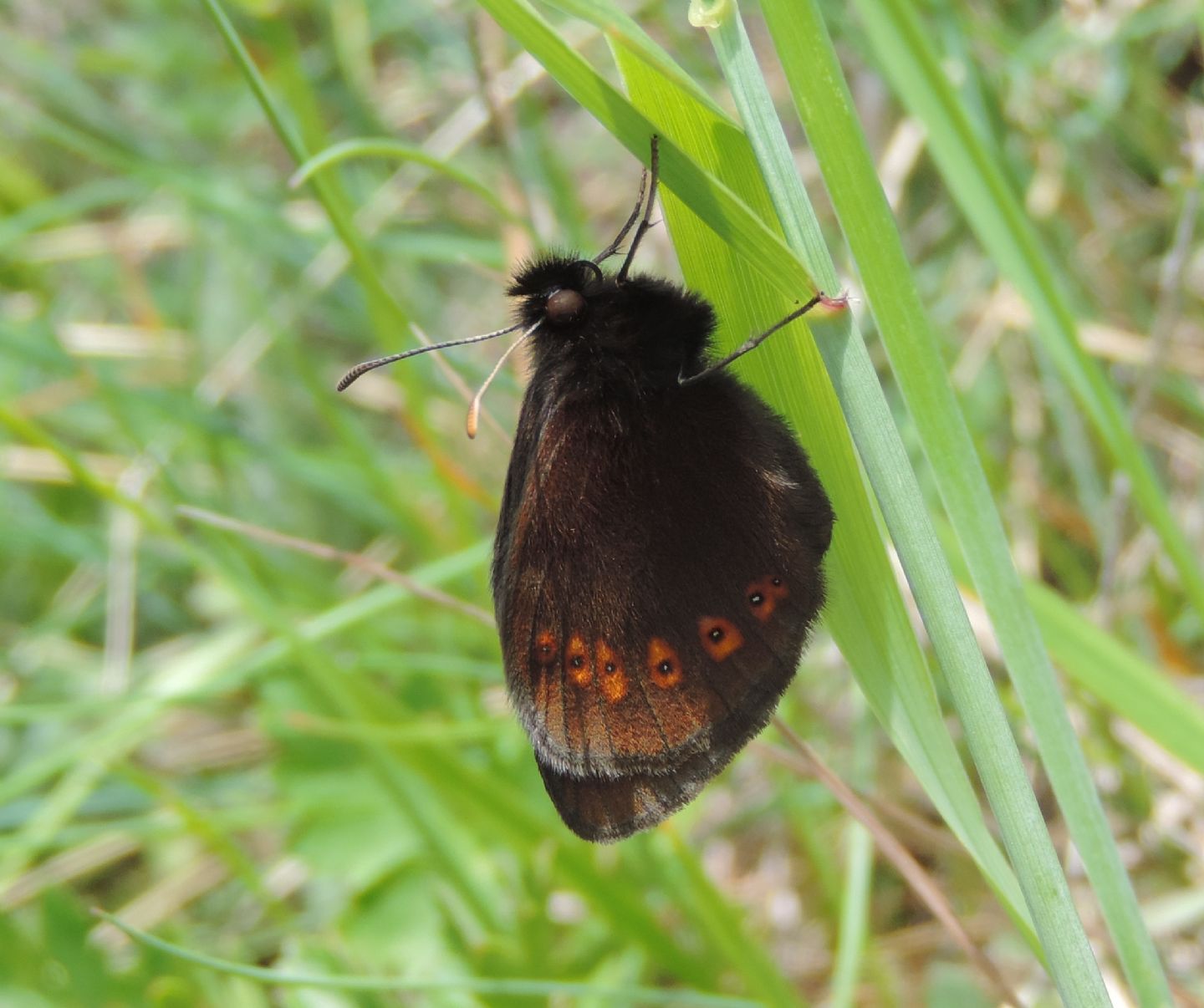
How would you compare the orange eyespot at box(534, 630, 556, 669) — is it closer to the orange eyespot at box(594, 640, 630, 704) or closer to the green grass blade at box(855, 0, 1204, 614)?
the orange eyespot at box(594, 640, 630, 704)

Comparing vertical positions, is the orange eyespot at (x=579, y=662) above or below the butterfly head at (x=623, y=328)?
below

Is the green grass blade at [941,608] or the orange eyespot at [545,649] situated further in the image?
the orange eyespot at [545,649]

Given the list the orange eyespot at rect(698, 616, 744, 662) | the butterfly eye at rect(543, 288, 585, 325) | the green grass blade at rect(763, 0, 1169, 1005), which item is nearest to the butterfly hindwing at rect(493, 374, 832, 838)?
the orange eyespot at rect(698, 616, 744, 662)

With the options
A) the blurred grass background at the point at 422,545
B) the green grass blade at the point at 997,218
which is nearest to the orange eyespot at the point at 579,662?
the blurred grass background at the point at 422,545

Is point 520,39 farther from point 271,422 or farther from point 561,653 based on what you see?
point 271,422

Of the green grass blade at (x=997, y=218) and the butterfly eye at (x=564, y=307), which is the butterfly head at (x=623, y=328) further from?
the green grass blade at (x=997, y=218)

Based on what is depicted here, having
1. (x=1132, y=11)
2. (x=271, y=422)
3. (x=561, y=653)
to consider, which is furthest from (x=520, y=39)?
(x=271, y=422)

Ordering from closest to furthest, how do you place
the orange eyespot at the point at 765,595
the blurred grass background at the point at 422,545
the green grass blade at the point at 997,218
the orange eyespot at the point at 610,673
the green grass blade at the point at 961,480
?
1. the green grass blade at the point at 961,480
2. the green grass blade at the point at 997,218
3. the orange eyespot at the point at 765,595
4. the orange eyespot at the point at 610,673
5. the blurred grass background at the point at 422,545
